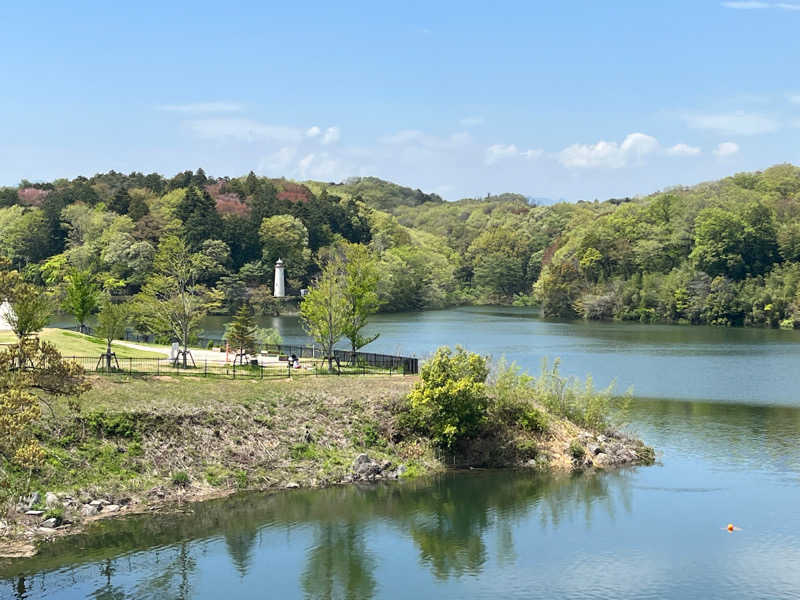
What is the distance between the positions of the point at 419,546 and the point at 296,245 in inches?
4402

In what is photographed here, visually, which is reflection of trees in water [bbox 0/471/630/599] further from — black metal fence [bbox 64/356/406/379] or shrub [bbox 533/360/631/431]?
black metal fence [bbox 64/356/406/379]

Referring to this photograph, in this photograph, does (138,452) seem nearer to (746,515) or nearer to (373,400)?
(373,400)

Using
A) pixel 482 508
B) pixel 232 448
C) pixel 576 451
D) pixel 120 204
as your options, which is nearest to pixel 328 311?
pixel 232 448

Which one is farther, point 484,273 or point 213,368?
point 484,273

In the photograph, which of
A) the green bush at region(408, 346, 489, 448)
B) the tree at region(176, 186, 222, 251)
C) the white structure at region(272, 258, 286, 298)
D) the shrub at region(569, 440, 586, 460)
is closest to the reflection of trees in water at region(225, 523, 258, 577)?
the green bush at region(408, 346, 489, 448)

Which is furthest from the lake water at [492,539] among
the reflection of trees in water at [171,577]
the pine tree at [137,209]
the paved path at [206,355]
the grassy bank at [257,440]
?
the pine tree at [137,209]

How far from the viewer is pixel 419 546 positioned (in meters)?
34.8

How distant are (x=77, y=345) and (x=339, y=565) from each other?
28.0 metres

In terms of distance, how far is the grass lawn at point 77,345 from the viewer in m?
51.5

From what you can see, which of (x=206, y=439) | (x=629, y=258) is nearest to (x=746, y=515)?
(x=206, y=439)

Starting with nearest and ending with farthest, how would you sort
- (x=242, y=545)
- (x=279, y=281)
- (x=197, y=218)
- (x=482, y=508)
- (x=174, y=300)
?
(x=242, y=545) < (x=482, y=508) < (x=174, y=300) < (x=279, y=281) < (x=197, y=218)

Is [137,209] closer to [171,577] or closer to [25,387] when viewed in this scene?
[171,577]

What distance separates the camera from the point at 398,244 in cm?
17412

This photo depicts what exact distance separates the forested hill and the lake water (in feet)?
247
